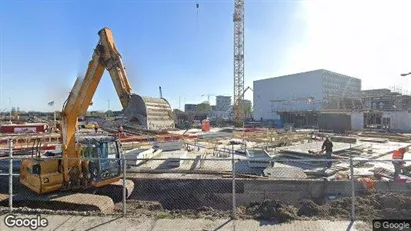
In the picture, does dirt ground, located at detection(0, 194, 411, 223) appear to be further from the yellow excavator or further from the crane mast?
the crane mast

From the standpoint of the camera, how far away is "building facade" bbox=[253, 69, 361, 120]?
70.9m

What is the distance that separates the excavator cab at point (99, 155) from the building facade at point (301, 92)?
59.1m

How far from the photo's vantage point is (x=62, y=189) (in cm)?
984

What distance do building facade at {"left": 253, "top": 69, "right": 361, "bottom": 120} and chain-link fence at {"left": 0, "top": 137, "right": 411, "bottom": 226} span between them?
176 ft

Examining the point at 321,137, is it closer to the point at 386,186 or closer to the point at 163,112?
the point at 163,112

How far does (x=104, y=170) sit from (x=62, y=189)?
4.71ft

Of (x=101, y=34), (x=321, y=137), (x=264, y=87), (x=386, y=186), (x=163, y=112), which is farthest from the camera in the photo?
(x=264, y=87)

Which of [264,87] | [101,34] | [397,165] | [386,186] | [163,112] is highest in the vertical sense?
[264,87]

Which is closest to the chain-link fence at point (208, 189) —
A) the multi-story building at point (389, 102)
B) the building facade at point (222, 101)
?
the multi-story building at point (389, 102)

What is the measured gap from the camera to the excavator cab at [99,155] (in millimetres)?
9781

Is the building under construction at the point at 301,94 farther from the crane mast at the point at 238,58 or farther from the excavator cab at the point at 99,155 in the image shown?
the excavator cab at the point at 99,155

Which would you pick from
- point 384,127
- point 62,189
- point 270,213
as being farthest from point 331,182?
point 384,127

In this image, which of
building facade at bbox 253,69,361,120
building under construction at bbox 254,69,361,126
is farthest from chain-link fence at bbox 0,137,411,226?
building facade at bbox 253,69,361,120

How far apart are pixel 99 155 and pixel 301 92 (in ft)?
239
